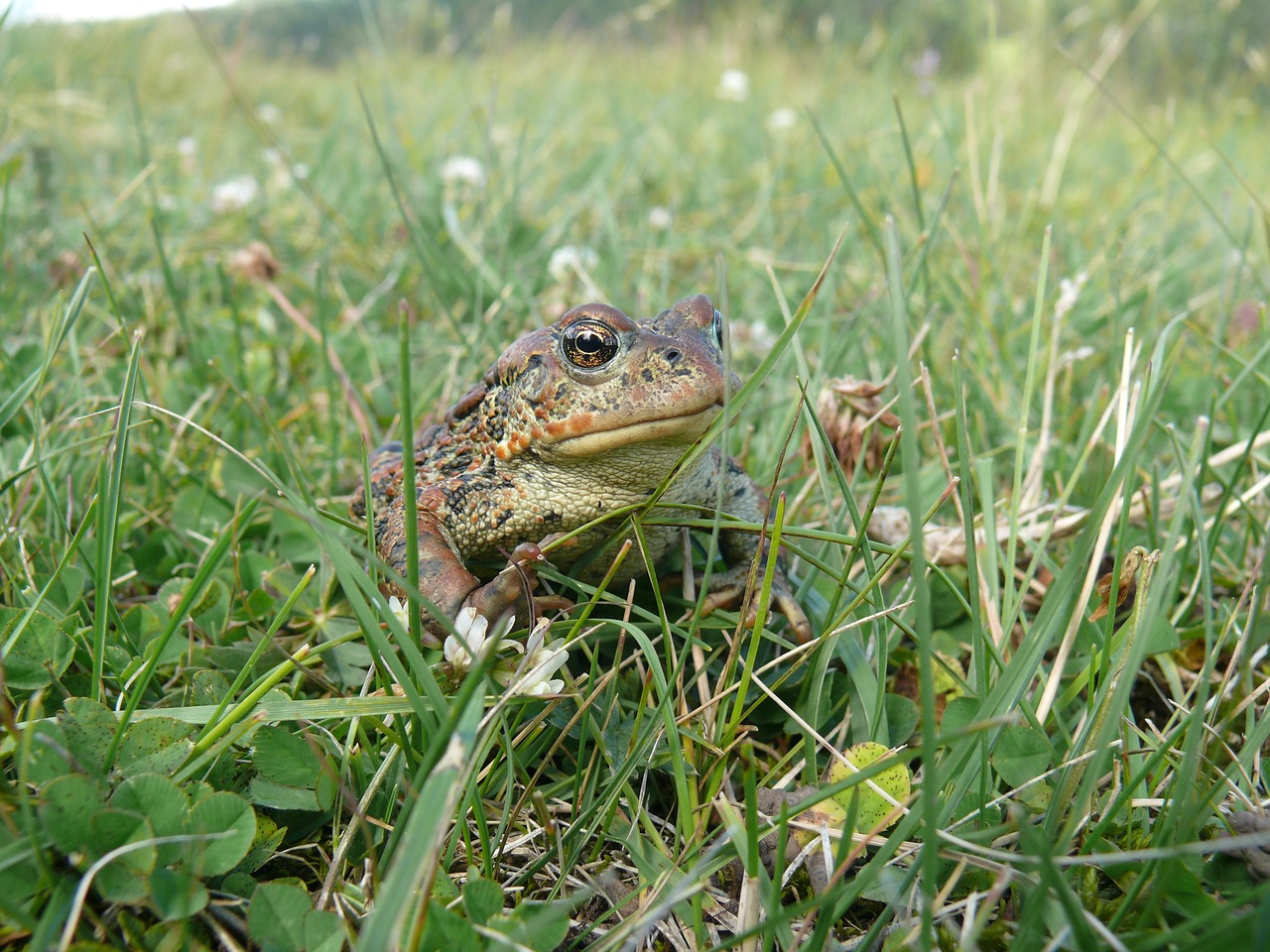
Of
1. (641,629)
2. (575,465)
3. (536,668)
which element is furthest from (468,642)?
(575,465)

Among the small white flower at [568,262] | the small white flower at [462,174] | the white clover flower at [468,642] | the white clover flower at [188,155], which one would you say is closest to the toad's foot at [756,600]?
the white clover flower at [468,642]

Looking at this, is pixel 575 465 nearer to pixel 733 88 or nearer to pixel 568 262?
pixel 568 262

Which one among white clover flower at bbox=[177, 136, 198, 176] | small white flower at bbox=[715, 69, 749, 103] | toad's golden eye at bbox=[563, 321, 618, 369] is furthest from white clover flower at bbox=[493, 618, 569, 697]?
small white flower at bbox=[715, 69, 749, 103]

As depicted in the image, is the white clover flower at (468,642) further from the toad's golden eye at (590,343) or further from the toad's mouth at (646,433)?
the toad's golden eye at (590,343)

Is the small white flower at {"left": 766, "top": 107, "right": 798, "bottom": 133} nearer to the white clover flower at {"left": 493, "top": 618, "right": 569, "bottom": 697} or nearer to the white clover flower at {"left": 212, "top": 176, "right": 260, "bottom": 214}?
the white clover flower at {"left": 212, "top": 176, "right": 260, "bottom": 214}

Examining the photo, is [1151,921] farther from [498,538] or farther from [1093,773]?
[498,538]
